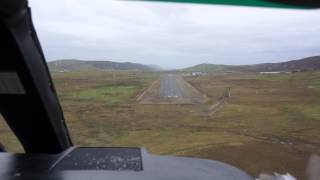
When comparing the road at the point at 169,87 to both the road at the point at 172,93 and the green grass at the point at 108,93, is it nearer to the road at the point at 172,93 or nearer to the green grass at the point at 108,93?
the road at the point at 172,93

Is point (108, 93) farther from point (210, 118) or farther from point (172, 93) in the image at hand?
point (210, 118)

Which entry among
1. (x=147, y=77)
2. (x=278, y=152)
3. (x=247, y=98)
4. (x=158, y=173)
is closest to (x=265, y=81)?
(x=247, y=98)

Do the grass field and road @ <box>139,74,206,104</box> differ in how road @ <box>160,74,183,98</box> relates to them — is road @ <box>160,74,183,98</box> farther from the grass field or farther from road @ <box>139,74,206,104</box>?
the grass field

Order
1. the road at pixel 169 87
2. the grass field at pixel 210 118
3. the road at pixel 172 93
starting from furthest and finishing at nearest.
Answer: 1. the road at pixel 172 93
2. the road at pixel 169 87
3. the grass field at pixel 210 118

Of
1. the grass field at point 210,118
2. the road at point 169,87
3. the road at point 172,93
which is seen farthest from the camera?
the road at point 172,93

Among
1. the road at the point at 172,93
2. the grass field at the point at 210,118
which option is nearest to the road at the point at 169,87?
the road at the point at 172,93

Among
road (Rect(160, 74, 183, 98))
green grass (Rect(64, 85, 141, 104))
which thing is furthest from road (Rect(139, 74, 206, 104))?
green grass (Rect(64, 85, 141, 104))
